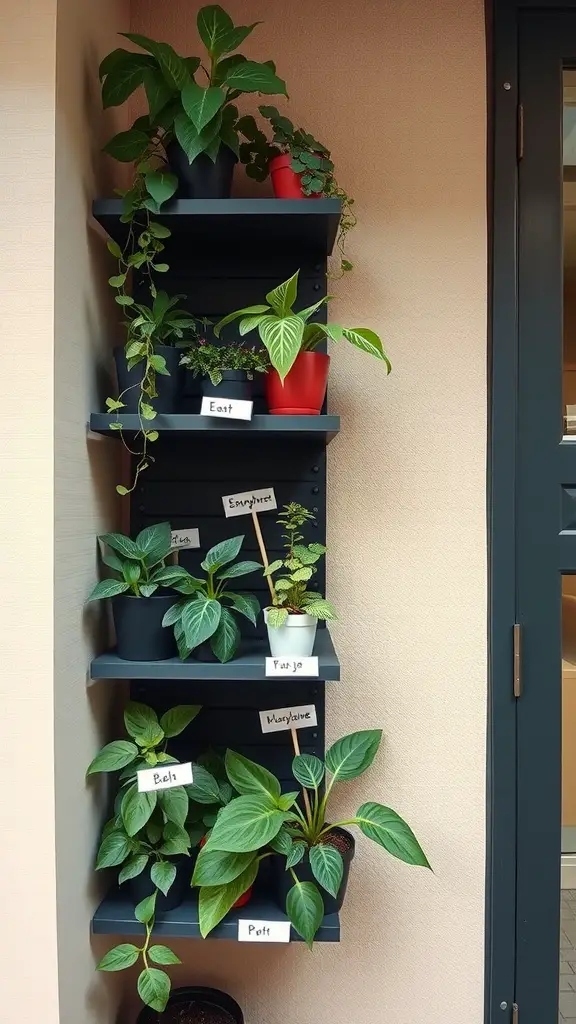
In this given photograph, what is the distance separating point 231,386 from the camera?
1356 mm

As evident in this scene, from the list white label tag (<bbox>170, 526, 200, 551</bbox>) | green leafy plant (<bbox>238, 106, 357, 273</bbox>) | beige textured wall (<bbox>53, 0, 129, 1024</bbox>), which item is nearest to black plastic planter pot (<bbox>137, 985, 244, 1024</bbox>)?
beige textured wall (<bbox>53, 0, 129, 1024</bbox>)

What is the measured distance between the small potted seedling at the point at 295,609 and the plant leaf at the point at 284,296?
1.34ft

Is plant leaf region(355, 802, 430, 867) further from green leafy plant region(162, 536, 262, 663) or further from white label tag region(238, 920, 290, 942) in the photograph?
green leafy plant region(162, 536, 262, 663)

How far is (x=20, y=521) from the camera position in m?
1.22

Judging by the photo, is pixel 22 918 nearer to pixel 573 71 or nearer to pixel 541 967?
pixel 541 967

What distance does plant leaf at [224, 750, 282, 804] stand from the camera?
4.52 ft

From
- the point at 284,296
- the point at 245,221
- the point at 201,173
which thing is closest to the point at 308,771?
the point at 284,296

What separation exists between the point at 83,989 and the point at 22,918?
25 centimetres

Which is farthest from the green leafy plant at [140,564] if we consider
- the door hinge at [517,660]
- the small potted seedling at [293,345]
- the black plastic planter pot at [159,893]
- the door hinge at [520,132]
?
the door hinge at [520,132]

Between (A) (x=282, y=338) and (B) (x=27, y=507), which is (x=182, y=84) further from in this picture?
(B) (x=27, y=507)

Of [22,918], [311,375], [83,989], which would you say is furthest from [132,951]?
[311,375]

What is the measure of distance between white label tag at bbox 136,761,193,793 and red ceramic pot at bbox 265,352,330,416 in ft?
2.47

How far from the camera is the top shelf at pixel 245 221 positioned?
1.34 metres

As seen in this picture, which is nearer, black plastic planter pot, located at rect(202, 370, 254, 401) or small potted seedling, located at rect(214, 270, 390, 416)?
small potted seedling, located at rect(214, 270, 390, 416)
